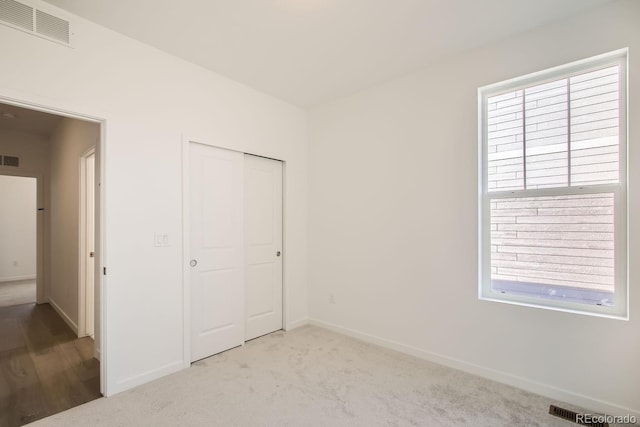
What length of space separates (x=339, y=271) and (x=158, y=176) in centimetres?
230

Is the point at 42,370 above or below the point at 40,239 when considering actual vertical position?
below

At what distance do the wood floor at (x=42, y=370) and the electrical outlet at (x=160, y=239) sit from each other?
4.14 ft

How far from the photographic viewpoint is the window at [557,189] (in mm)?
2162

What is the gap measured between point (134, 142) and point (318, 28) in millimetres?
1831

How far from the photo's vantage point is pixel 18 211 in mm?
6961

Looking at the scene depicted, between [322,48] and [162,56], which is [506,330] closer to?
[322,48]

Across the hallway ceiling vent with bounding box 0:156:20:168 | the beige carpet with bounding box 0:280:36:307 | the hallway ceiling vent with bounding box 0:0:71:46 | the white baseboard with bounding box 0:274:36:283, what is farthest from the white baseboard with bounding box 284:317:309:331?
the white baseboard with bounding box 0:274:36:283

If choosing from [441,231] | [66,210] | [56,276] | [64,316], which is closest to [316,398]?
[441,231]

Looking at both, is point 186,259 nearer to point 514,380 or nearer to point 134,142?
point 134,142

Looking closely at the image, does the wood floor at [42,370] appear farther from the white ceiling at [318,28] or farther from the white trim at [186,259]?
the white ceiling at [318,28]

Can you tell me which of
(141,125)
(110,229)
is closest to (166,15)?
(141,125)

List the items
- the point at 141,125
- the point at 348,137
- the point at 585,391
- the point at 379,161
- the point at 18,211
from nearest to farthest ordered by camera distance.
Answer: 1. the point at 585,391
2. the point at 141,125
3. the point at 379,161
4. the point at 348,137
5. the point at 18,211

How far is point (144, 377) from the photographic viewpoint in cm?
251

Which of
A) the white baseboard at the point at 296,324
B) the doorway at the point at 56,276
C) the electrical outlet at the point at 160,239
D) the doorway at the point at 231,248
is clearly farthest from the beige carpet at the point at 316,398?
the electrical outlet at the point at 160,239
